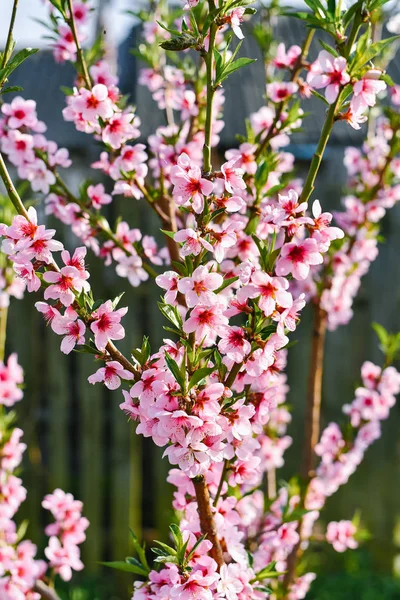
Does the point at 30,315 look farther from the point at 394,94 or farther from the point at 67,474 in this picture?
the point at 394,94

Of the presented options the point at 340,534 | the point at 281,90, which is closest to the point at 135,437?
the point at 340,534

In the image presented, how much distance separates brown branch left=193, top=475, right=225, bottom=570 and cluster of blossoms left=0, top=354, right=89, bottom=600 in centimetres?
79

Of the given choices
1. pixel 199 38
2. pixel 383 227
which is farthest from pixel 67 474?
pixel 199 38

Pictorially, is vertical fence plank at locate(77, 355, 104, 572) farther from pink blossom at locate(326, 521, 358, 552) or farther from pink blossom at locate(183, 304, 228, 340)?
pink blossom at locate(183, 304, 228, 340)

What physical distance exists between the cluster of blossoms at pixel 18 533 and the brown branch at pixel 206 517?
0.79 m

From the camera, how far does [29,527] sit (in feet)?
12.7

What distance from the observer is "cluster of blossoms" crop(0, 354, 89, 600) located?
6.39ft

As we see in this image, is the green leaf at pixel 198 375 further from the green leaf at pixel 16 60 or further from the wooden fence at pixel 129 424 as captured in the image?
the wooden fence at pixel 129 424

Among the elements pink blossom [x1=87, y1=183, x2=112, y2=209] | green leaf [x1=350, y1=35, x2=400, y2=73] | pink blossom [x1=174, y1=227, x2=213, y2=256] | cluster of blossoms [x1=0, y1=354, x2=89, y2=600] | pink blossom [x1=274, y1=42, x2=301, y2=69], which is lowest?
cluster of blossoms [x1=0, y1=354, x2=89, y2=600]

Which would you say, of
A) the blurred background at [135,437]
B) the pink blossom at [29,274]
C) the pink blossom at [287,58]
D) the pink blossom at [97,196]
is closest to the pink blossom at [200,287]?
the pink blossom at [29,274]

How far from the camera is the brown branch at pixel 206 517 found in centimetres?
134

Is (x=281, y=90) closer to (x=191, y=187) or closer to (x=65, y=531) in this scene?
Answer: (x=191, y=187)

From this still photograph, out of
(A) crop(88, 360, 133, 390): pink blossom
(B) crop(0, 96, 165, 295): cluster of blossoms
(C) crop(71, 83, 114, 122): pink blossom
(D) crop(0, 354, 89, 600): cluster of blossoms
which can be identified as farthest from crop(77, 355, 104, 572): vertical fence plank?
(A) crop(88, 360, 133, 390): pink blossom

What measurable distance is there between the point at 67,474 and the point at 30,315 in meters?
0.95
